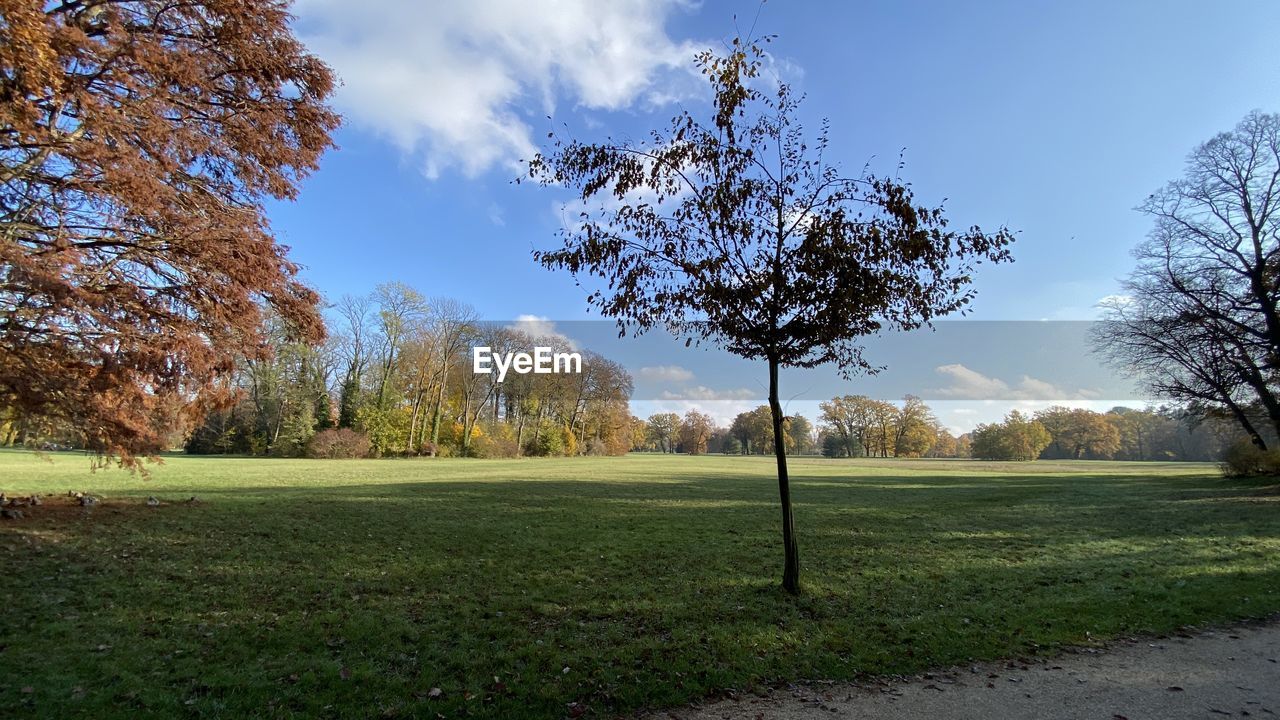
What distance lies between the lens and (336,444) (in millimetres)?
44469

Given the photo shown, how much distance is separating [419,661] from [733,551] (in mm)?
6707

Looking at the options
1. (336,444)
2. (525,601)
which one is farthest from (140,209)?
(336,444)

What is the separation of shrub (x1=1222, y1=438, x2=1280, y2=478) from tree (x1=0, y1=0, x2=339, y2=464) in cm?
3888

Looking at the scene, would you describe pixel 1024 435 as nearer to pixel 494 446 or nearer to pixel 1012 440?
pixel 1012 440

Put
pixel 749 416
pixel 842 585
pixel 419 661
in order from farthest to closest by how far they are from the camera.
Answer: pixel 749 416
pixel 842 585
pixel 419 661

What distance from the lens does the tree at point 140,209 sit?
772 centimetres

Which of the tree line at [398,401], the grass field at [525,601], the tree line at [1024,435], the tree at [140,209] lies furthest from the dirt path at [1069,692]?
the tree line at [1024,435]

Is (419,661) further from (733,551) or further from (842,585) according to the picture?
(733,551)

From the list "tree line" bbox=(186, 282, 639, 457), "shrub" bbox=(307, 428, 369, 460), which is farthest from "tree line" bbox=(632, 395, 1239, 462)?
"shrub" bbox=(307, 428, 369, 460)

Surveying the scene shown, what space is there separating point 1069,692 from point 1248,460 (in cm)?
3317

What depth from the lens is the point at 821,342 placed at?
7332mm

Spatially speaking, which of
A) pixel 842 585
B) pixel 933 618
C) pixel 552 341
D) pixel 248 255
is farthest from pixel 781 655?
pixel 552 341

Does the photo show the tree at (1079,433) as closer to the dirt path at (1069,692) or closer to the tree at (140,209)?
the dirt path at (1069,692)

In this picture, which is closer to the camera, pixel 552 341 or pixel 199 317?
pixel 199 317
